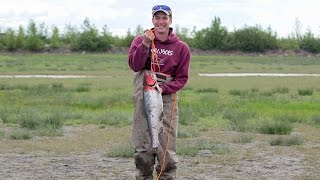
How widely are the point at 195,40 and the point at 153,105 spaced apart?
81.6 metres

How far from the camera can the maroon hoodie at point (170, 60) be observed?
723 centimetres

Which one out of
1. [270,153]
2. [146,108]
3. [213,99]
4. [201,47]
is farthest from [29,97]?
[201,47]

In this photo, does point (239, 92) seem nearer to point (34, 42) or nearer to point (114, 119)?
point (114, 119)

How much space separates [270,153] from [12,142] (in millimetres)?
4761

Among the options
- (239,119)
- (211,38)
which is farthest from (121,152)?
(211,38)

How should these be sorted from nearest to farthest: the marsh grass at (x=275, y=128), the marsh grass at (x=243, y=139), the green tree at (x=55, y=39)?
the marsh grass at (x=243, y=139), the marsh grass at (x=275, y=128), the green tree at (x=55, y=39)

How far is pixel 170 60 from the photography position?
24.1 feet

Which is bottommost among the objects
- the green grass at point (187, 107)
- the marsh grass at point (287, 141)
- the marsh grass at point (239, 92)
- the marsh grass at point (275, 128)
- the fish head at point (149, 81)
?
the marsh grass at point (239, 92)

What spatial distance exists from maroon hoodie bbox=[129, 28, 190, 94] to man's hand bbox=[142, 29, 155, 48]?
10 cm

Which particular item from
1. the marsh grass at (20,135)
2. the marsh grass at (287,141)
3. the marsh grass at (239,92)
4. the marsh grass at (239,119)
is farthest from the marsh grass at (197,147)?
the marsh grass at (239,92)

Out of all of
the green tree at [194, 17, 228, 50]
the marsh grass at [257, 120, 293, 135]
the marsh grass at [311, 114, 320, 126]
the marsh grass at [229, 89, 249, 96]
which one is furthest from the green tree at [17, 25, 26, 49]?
the marsh grass at [257, 120, 293, 135]

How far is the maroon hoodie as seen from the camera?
7.23 meters

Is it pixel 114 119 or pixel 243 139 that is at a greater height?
pixel 243 139

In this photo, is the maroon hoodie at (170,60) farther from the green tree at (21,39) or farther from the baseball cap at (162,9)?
the green tree at (21,39)
